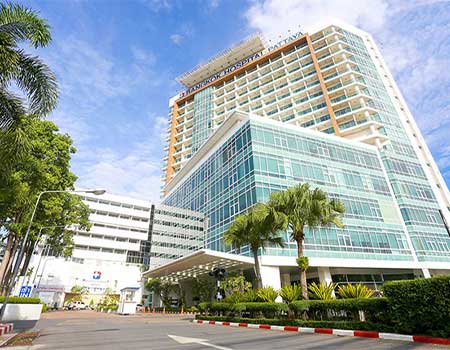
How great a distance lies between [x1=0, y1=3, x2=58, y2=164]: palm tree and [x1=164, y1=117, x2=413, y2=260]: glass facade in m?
21.2

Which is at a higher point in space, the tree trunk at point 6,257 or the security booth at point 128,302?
the tree trunk at point 6,257

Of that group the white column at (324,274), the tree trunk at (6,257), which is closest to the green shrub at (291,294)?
the white column at (324,274)

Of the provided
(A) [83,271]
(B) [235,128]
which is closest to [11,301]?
(B) [235,128]

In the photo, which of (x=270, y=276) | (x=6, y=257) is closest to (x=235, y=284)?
(x=270, y=276)

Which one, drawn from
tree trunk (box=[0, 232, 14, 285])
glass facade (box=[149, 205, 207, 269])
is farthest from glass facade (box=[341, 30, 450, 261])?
tree trunk (box=[0, 232, 14, 285])

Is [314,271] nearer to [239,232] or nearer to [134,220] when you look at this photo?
[239,232]

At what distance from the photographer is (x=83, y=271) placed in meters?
59.3

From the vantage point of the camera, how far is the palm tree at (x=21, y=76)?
11.4 metres

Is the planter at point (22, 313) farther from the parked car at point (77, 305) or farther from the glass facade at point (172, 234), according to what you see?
the parked car at point (77, 305)

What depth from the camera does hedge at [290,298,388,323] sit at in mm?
10961

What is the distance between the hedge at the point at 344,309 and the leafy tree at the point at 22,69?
15.9 meters

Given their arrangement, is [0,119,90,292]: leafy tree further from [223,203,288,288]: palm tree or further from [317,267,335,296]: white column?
[317,267,335,296]: white column

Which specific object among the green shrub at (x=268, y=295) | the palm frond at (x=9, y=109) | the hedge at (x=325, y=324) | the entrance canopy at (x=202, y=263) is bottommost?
the hedge at (x=325, y=324)

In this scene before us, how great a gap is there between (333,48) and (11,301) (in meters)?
64.3
